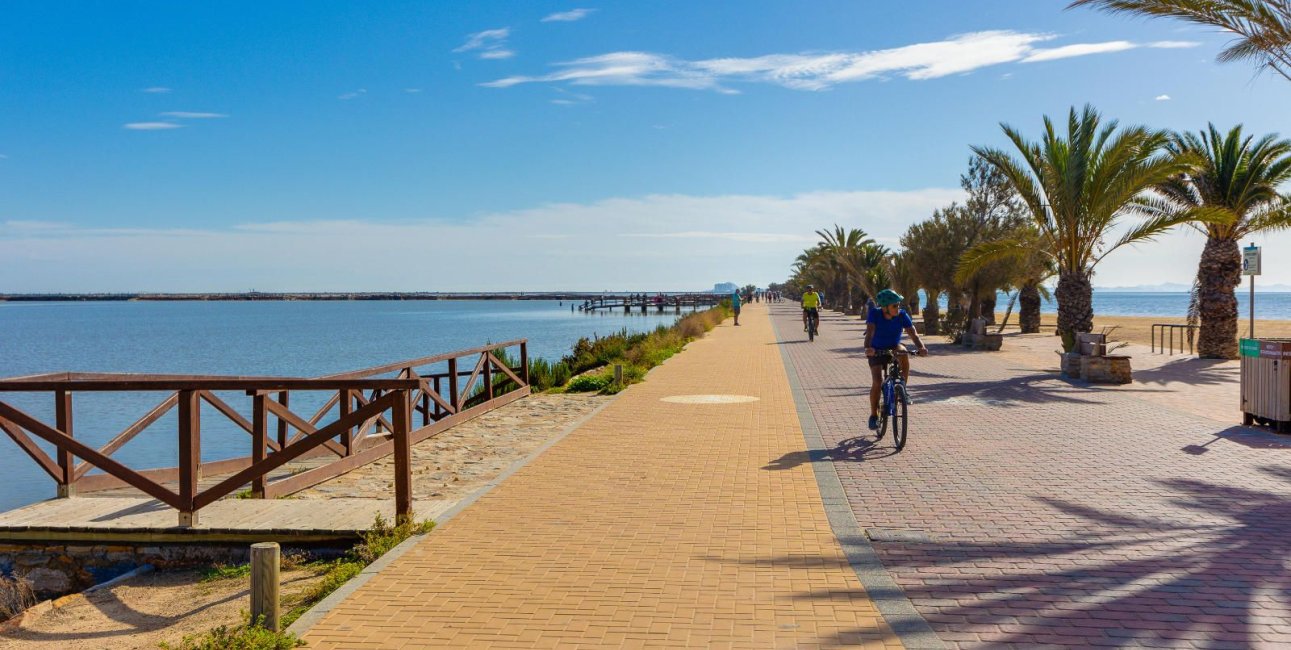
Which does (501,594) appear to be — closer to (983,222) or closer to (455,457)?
(455,457)

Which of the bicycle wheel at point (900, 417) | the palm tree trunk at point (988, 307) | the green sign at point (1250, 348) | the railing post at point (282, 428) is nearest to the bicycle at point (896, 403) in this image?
the bicycle wheel at point (900, 417)

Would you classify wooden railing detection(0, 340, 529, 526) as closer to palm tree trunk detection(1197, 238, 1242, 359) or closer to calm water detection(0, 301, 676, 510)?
calm water detection(0, 301, 676, 510)

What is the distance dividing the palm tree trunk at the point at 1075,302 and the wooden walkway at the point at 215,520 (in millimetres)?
16243

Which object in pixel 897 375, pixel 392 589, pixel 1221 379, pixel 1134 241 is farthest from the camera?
pixel 1134 241

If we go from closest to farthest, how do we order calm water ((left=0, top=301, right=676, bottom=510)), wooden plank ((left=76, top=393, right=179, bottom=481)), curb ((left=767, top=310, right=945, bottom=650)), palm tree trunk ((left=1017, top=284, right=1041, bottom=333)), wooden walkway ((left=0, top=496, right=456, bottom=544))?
curb ((left=767, top=310, right=945, bottom=650))
wooden walkway ((left=0, top=496, right=456, bottom=544))
wooden plank ((left=76, top=393, right=179, bottom=481))
calm water ((left=0, top=301, right=676, bottom=510))
palm tree trunk ((left=1017, top=284, right=1041, bottom=333))

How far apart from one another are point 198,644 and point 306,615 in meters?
0.60

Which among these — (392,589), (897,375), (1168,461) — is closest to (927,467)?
(897,375)

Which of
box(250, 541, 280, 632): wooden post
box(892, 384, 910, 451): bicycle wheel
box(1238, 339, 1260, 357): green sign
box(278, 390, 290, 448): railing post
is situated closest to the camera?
box(250, 541, 280, 632): wooden post

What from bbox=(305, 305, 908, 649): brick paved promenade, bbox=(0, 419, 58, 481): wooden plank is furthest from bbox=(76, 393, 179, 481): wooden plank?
bbox=(305, 305, 908, 649): brick paved promenade

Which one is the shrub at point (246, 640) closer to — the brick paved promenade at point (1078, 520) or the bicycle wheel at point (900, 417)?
the brick paved promenade at point (1078, 520)

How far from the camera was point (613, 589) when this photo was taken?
5238 millimetres

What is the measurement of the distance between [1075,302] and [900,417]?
11905 millimetres

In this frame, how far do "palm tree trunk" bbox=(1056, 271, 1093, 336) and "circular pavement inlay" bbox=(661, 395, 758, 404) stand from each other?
895 centimetres

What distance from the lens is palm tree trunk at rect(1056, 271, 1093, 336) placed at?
19.7m
